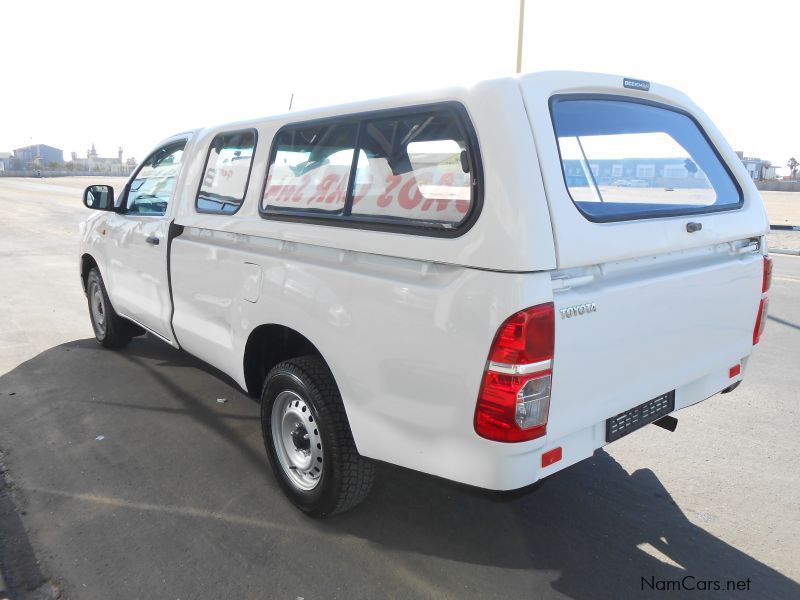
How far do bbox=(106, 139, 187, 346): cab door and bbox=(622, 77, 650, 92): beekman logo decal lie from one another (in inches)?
114

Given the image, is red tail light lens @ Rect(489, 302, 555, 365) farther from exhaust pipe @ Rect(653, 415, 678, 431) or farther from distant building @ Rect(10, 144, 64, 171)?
distant building @ Rect(10, 144, 64, 171)

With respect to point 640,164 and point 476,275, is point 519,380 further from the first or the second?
point 640,164

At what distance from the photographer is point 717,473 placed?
3.47m

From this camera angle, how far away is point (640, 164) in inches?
130

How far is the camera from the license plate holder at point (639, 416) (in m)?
2.49

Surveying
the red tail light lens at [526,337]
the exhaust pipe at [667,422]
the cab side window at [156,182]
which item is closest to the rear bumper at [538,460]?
the red tail light lens at [526,337]

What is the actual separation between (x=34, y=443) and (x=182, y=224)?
1.66m

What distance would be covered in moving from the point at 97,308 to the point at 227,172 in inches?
118

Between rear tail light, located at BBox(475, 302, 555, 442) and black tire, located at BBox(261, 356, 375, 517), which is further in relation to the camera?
black tire, located at BBox(261, 356, 375, 517)
